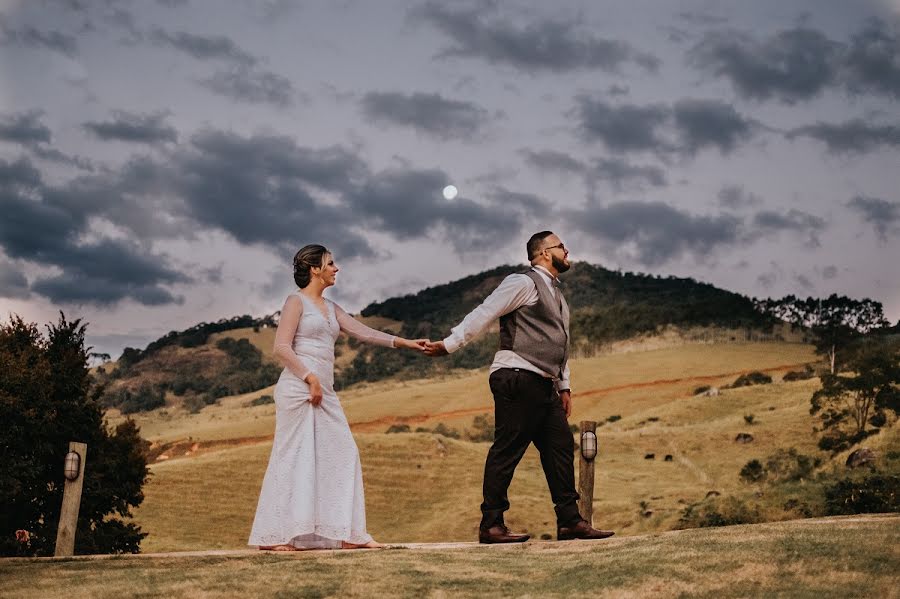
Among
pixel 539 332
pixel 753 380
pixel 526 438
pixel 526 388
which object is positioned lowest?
pixel 526 438

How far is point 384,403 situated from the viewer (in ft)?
285

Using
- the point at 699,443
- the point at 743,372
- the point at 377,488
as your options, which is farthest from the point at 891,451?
the point at 743,372

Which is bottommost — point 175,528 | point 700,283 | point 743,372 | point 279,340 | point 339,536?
point 175,528

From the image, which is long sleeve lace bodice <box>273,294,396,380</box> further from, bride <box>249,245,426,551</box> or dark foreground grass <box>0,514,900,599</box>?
dark foreground grass <box>0,514,900,599</box>

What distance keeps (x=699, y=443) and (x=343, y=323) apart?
3784 centimetres

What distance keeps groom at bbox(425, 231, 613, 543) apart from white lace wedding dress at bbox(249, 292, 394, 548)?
1090 millimetres

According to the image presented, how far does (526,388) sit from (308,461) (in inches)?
75.8

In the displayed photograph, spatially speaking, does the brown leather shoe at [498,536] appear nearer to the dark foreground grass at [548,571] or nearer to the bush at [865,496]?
the dark foreground grass at [548,571]

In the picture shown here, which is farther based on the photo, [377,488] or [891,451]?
[377,488]

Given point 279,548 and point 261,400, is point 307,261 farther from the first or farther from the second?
point 261,400

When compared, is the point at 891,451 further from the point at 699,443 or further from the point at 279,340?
the point at 279,340

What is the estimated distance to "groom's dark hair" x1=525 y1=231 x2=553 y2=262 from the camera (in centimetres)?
902

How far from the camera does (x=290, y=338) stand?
877cm

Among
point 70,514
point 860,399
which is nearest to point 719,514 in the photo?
point 860,399
